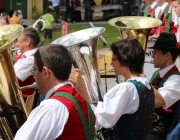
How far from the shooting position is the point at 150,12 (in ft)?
23.1

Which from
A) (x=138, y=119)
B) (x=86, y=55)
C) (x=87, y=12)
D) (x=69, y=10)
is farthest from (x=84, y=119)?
(x=87, y=12)

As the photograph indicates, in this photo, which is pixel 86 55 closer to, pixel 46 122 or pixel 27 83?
pixel 27 83

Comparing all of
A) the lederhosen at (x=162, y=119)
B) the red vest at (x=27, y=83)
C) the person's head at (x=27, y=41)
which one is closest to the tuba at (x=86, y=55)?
the lederhosen at (x=162, y=119)

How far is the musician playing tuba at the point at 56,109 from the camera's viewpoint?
180 centimetres

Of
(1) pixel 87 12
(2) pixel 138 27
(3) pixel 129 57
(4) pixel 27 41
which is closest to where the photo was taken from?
(3) pixel 129 57

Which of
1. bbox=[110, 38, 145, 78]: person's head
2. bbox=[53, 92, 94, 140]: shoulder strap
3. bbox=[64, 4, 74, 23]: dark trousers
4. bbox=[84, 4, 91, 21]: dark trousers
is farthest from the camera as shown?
bbox=[84, 4, 91, 21]: dark trousers

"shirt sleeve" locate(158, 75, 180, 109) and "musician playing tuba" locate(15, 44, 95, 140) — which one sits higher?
"musician playing tuba" locate(15, 44, 95, 140)

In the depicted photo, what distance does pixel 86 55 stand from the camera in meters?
3.08

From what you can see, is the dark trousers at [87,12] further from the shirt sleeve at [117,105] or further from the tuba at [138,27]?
the shirt sleeve at [117,105]

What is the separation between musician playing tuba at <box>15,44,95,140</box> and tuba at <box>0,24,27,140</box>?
0.78m

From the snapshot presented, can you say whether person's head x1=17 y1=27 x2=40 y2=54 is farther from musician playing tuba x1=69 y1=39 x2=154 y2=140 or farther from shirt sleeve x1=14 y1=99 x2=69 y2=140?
shirt sleeve x1=14 y1=99 x2=69 y2=140

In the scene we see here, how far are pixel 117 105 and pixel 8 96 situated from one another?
88cm

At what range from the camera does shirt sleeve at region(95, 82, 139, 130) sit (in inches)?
91.8

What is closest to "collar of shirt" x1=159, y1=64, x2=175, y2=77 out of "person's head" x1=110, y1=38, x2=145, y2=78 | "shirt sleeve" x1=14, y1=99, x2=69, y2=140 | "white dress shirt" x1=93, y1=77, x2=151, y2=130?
"person's head" x1=110, y1=38, x2=145, y2=78
